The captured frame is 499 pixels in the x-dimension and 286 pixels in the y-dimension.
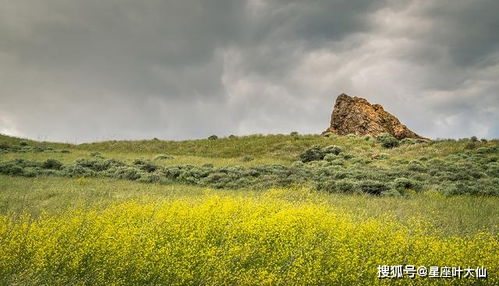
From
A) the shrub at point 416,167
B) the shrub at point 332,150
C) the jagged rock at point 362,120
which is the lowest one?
the shrub at point 416,167

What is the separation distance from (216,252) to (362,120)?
142 ft

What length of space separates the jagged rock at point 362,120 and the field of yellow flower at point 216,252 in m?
38.9

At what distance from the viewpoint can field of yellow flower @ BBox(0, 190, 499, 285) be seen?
6.87m

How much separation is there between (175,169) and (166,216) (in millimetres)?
14415

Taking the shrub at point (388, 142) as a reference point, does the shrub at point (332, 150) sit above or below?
below

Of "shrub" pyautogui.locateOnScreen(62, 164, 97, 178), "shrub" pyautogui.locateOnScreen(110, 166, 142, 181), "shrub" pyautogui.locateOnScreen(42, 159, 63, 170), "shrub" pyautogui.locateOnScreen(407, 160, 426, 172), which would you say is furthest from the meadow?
"shrub" pyautogui.locateOnScreen(42, 159, 63, 170)

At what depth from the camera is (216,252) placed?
25.6 ft

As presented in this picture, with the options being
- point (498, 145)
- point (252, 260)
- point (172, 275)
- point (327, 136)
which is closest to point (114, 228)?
point (172, 275)

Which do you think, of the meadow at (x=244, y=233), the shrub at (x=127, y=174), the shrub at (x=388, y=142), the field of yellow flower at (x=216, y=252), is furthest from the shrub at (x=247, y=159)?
the field of yellow flower at (x=216, y=252)

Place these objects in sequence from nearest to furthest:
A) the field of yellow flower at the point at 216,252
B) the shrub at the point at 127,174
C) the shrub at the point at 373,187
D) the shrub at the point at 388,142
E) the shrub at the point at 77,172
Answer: the field of yellow flower at the point at 216,252 < the shrub at the point at 373,187 < the shrub at the point at 127,174 < the shrub at the point at 77,172 < the shrub at the point at 388,142

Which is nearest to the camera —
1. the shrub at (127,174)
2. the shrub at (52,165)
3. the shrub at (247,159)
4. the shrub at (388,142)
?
the shrub at (127,174)

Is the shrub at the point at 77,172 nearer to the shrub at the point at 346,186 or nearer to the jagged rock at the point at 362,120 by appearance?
the shrub at the point at 346,186

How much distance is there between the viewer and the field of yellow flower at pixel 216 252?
6.87 meters

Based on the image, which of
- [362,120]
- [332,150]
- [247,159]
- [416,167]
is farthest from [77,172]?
[362,120]
